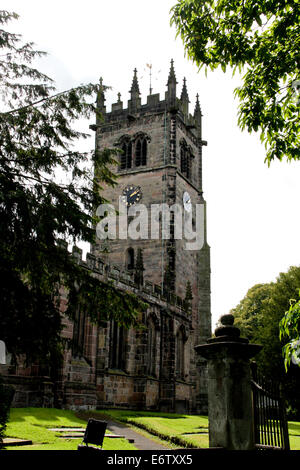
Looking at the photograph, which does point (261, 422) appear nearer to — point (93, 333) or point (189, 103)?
point (93, 333)

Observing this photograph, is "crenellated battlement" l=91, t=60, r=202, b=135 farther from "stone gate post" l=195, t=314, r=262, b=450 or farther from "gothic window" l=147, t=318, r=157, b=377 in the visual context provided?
"stone gate post" l=195, t=314, r=262, b=450

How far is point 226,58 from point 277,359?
26229mm

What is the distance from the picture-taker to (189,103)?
45.4m

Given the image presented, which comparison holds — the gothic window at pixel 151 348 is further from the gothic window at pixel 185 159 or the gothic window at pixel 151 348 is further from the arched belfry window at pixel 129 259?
the gothic window at pixel 185 159

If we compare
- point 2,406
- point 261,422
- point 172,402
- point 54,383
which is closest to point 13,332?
point 2,406

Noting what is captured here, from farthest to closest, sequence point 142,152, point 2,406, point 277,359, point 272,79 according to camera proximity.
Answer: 1. point 142,152
2. point 277,359
3. point 2,406
4. point 272,79

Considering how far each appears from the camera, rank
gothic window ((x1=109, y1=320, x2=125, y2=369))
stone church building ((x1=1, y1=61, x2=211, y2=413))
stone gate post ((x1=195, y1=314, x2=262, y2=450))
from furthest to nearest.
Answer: gothic window ((x1=109, y1=320, x2=125, y2=369)) < stone church building ((x1=1, y1=61, x2=211, y2=413)) < stone gate post ((x1=195, y1=314, x2=262, y2=450))

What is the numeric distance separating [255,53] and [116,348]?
22.7 metres

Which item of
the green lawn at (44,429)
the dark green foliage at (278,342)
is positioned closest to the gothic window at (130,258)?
the dark green foliage at (278,342)

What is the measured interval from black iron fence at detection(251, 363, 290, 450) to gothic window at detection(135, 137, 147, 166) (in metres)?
35.0

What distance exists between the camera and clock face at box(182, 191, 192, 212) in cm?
4164

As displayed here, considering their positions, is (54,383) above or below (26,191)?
below

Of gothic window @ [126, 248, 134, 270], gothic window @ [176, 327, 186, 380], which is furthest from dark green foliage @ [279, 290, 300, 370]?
gothic window @ [126, 248, 134, 270]

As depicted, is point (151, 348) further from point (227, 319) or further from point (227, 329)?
point (227, 329)
